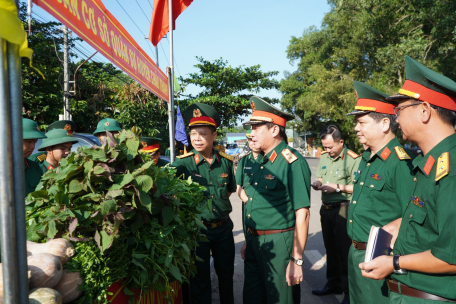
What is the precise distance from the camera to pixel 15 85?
2.93ft

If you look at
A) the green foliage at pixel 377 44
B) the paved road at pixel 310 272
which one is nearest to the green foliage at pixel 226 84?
the green foliage at pixel 377 44

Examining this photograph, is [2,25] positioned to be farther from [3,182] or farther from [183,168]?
[183,168]

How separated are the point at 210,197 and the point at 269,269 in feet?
3.36

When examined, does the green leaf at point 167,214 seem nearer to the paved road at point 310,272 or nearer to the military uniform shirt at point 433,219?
the military uniform shirt at point 433,219

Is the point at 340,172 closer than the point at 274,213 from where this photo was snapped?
No

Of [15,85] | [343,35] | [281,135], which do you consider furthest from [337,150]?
[343,35]

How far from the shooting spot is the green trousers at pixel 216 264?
3.18 m

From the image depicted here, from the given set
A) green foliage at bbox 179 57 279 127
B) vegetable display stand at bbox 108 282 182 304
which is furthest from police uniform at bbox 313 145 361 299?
green foliage at bbox 179 57 279 127

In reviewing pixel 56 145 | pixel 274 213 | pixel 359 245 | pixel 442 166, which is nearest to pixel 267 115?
pixel 274 213

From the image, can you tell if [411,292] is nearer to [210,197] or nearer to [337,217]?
[210,197]

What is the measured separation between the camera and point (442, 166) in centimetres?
152

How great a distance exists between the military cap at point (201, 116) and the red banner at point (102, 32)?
0.64 meters

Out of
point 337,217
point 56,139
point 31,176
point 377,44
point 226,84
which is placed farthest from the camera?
point 226,84

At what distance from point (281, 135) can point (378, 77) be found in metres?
18.6
